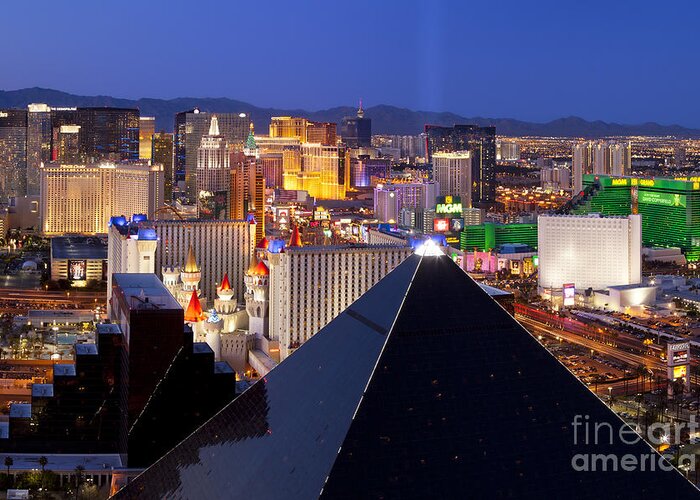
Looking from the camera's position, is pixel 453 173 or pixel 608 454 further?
pixel 453 173

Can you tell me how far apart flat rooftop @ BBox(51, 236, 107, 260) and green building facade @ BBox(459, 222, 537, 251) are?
2164 centimetres

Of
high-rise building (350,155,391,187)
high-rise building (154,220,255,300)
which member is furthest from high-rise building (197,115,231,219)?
high-rise building (154,220,255,300)

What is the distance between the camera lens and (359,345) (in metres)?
14.4

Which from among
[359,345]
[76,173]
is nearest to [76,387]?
[359,345]

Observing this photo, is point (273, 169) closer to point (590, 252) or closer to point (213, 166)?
point (213, 166)

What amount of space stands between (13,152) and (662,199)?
6250 centimetres

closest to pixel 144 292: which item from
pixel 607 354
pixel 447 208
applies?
pixel 607 354

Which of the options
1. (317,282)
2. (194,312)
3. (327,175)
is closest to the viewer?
(194,312)

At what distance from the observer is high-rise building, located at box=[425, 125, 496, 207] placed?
102688mm

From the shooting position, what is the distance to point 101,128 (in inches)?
4013

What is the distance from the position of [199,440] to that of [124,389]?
1040 cm

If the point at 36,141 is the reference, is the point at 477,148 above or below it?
below

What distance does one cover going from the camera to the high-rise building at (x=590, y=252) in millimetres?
55094

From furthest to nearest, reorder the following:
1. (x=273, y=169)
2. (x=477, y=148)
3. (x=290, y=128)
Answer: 1. (x=290, y=128)
2. (x=273, y=169)
3. (x=477, y=148)
